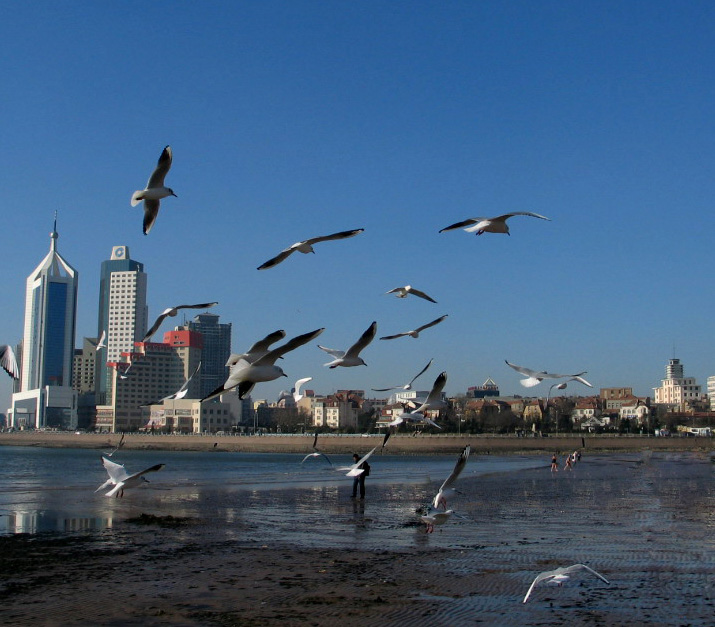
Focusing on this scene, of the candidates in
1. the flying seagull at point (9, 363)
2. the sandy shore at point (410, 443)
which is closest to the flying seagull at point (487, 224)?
the flying seagull at point (9, 363)

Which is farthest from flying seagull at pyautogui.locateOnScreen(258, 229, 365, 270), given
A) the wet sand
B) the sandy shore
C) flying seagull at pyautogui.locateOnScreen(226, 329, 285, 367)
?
the sandy shore

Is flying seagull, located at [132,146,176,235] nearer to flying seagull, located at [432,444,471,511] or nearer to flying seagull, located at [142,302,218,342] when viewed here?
flying seagull, located at [142,302,218,342]

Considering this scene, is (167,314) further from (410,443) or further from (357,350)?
(410,443)

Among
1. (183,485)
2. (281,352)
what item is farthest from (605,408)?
(281,352)

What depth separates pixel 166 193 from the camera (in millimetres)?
12312

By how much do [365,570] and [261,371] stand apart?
15.3 feet

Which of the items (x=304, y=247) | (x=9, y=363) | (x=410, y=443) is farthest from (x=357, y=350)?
(x=410, y=443)

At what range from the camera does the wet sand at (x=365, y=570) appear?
400 inches

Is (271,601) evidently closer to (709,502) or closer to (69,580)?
(69,580)

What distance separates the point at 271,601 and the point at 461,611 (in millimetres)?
2419

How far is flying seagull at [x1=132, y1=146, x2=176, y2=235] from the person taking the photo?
12120 mm

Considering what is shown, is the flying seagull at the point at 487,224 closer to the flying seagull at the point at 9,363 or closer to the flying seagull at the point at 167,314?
the flying seagull at the point at 167,314

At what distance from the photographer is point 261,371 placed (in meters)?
9.89

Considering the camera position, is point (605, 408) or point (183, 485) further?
point (605, 408)
